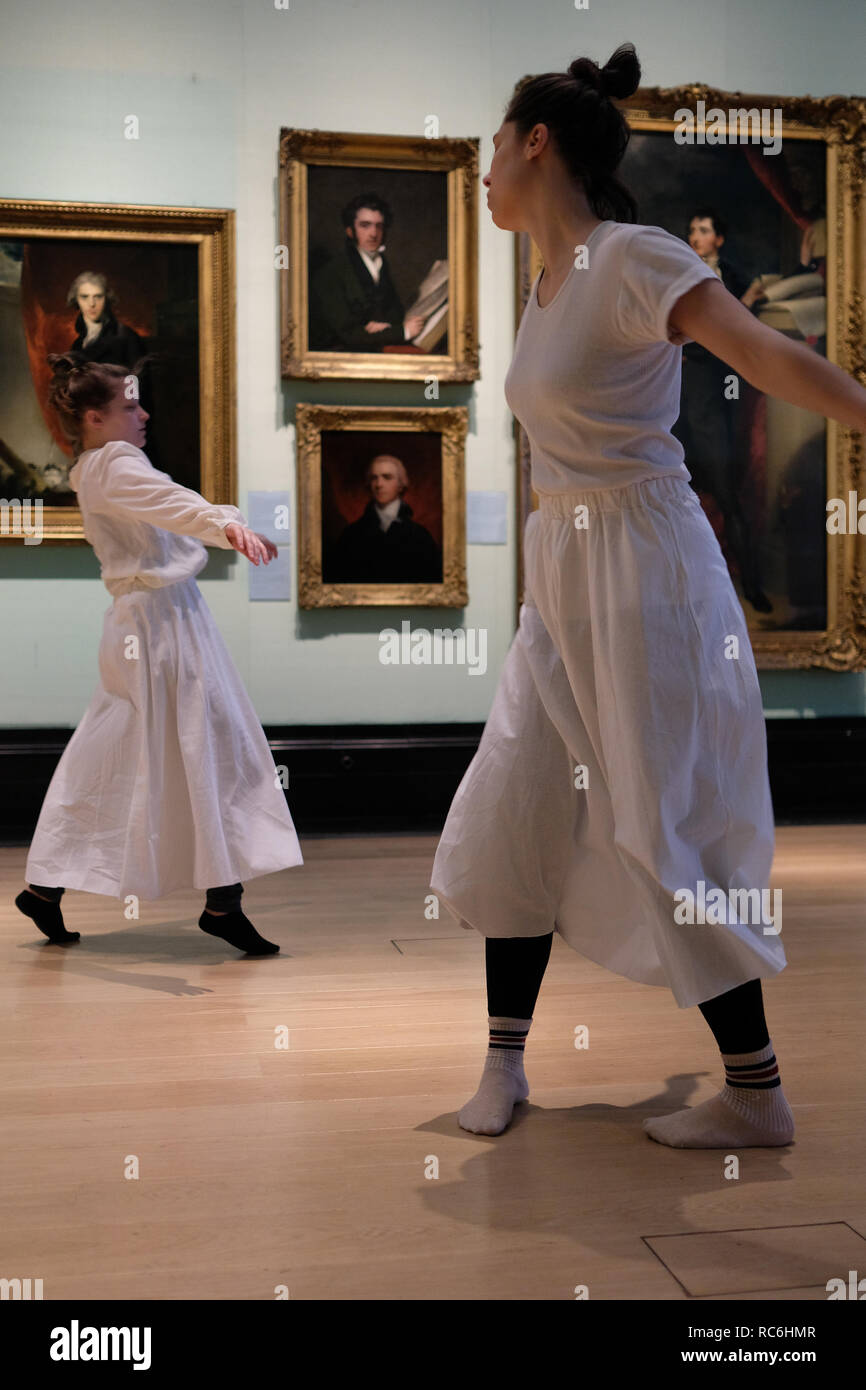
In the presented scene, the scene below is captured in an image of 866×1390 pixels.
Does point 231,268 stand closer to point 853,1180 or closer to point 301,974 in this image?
point 301,974

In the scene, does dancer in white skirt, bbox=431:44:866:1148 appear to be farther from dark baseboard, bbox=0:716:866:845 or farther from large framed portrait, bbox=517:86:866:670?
large framed portrait, bbox=517:86:866:670

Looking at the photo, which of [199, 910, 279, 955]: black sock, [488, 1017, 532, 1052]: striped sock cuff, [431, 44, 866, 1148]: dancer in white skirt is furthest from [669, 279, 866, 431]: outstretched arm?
[199, 910, 279, 955]: black sock

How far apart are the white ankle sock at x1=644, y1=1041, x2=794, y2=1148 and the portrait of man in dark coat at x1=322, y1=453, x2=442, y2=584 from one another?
5299 millimetres

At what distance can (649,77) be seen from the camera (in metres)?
7.89

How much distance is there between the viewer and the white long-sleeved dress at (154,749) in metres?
4.34

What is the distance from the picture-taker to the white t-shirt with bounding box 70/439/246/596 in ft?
14.3

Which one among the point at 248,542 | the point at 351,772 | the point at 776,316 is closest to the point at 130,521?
the point at 248,542

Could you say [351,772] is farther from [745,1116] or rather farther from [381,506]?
[745,1116]

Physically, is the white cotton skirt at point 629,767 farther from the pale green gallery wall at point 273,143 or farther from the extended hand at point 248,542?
the pale green gallery wall at point 273,143

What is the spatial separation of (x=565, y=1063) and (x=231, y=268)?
546cm

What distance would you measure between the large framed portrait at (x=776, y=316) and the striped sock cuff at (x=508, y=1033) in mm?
5455

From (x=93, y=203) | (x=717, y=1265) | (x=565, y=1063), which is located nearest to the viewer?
(x=717, y=1265)

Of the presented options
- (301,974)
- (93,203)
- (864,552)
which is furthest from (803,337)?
(301,974)

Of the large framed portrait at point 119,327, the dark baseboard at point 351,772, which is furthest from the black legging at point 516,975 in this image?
the large framed portrait at point 119,327
